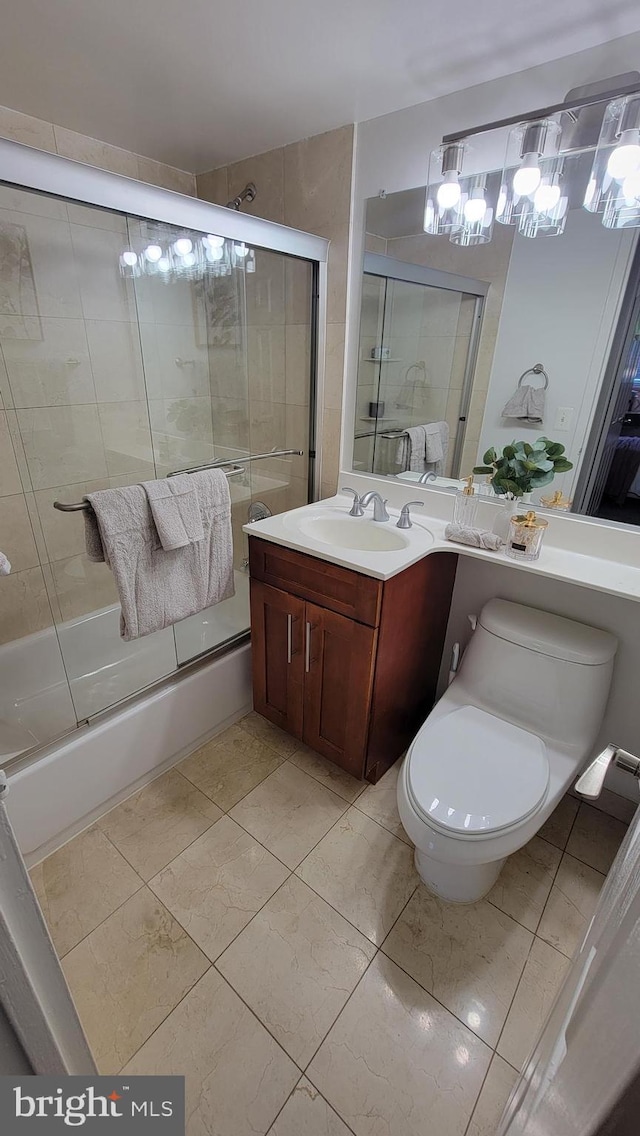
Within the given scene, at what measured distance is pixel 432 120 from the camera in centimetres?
145

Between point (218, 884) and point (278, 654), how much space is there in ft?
2.30

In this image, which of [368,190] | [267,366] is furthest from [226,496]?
[368,190]

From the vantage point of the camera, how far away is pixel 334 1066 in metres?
1.02

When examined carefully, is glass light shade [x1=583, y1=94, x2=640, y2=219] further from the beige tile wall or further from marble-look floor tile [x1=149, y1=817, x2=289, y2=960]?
marble-look floor tile [x1=149, y1=817, x2=289, y2=960]

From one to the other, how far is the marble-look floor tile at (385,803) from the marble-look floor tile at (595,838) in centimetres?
54

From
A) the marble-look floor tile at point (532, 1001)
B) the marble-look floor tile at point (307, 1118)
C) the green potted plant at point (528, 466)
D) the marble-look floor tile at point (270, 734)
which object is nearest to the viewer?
the marble-look floor tile at point (307, 1118)

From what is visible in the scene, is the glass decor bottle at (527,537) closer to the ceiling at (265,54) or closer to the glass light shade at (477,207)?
the glass light shade at (477,207)

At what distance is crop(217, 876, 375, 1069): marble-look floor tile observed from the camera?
1.08 meters

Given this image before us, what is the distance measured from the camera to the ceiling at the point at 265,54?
1.08 meters

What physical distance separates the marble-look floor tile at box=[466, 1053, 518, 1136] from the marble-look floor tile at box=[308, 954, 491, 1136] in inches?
0.5

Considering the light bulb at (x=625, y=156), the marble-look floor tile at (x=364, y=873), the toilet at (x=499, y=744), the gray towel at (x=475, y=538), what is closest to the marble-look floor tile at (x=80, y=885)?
the marble-look floor tile at (x=364, y=873)

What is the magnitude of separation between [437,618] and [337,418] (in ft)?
2.93

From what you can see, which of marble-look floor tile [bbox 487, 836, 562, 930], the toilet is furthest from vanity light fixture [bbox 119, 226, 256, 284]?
marble-look floor tile [bbox 487, 836, 562, 930]

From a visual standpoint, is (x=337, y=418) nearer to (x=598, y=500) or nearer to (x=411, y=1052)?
(x=598, y=500)
